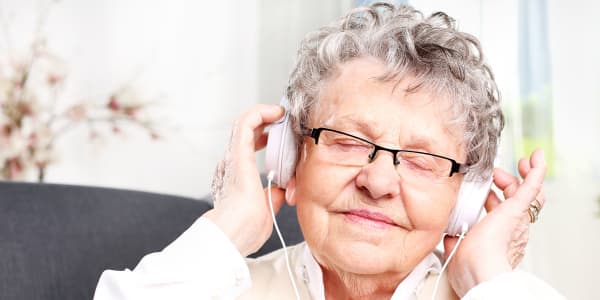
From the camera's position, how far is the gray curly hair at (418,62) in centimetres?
137

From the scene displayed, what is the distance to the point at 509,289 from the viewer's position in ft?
4.18

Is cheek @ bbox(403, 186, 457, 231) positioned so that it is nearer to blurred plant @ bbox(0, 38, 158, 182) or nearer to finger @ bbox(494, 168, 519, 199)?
finger @ bbox(494, 168, 519, 199)

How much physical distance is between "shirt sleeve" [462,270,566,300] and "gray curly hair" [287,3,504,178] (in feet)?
0.78

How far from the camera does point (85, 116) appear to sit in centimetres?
348

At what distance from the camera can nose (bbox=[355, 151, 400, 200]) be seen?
1.27m

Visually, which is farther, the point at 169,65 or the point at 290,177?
the point at 169,65

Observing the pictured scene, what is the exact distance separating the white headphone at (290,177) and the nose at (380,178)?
0.19m

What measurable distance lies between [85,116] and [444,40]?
253 centimetres

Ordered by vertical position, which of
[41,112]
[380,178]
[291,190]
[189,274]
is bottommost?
[41,112]

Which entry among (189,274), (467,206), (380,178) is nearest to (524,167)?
(467,206)

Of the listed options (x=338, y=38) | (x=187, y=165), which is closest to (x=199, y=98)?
(x=187, y=165)

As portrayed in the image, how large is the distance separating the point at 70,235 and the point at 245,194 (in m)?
0.50

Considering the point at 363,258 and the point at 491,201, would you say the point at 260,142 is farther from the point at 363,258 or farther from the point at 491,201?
the point at 491,201

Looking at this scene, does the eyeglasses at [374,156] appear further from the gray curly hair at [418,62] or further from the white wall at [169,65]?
the white wall at [169,65]
